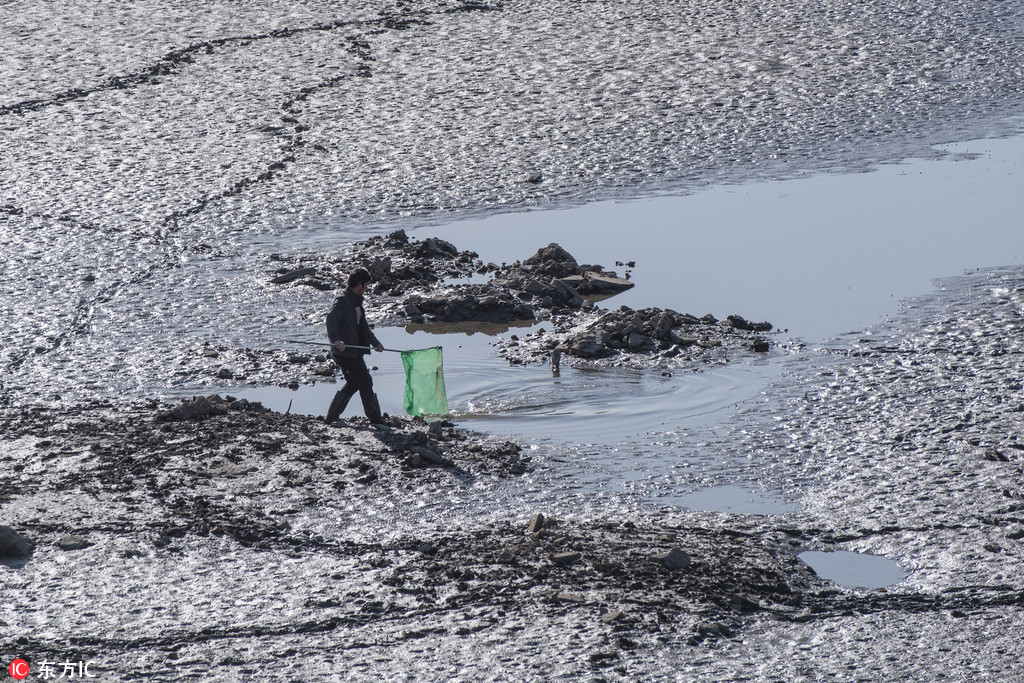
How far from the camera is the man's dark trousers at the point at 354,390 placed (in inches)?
361

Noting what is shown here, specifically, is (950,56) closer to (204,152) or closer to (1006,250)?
(1006,250)

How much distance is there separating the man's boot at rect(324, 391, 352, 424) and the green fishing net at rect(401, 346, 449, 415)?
488mm

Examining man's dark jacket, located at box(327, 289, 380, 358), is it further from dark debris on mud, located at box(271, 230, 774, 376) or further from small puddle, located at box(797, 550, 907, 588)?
small puddle, located at box(797, 550, 907, 588)

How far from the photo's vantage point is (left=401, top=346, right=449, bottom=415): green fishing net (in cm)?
917

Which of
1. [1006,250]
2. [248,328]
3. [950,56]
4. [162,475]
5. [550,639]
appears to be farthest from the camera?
→ [950,56]

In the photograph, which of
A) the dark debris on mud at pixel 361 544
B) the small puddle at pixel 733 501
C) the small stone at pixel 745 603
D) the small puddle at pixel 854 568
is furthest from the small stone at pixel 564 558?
the small puddle at pixel 854 568

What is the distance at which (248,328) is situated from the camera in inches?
443

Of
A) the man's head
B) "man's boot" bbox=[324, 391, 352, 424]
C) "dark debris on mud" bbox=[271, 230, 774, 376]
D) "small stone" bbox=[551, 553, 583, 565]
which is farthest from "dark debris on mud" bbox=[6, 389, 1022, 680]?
"dark debris on mud" bbox=[271, 230, 774, 376]

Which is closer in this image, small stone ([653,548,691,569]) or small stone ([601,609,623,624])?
small stone ([601,609,623,624])

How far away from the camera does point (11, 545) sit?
703cm

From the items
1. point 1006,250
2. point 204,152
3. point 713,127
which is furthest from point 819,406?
point 204,152

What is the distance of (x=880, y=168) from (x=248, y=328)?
876cm

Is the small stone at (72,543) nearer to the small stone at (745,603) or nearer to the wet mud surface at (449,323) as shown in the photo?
the wet mud surface at (449,323)

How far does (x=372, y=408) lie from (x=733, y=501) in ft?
9.60
